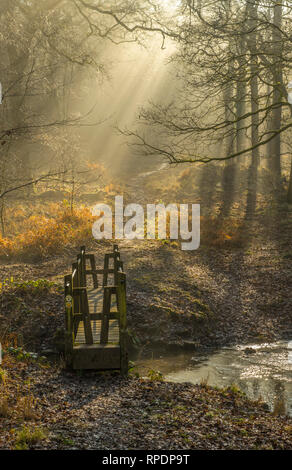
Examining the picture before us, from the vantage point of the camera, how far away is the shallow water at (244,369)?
734 cm

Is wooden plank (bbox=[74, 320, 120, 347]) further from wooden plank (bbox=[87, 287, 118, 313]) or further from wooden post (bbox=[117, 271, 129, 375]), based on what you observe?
wooden plank (bbox=[87, 287, 118, 313])

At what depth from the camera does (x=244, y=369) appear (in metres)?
8.31

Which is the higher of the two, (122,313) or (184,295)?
(122,313)

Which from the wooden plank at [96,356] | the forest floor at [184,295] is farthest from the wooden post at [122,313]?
the forest floor at [184,295]

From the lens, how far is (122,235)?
1628cm

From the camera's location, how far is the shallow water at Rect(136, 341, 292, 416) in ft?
24.1

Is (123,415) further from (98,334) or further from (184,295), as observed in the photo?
(184,295)

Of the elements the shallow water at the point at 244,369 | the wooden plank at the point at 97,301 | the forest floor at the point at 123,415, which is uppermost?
the wooden plank at the point at 97,301

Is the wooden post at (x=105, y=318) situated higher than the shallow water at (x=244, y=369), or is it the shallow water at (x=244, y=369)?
the wooden post at (x=105, y=318)

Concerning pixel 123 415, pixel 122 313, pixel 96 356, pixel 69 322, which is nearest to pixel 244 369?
pixel 122 313

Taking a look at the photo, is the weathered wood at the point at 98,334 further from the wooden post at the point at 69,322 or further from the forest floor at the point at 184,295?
the forest floor at the point at 184,295
